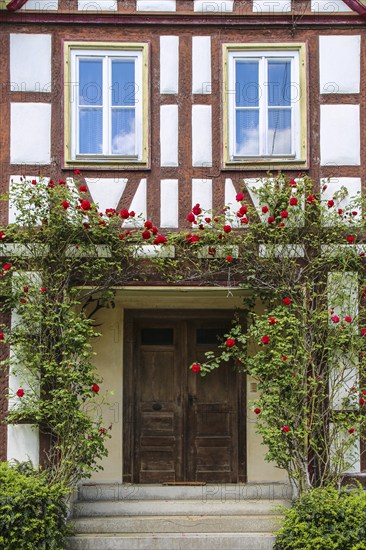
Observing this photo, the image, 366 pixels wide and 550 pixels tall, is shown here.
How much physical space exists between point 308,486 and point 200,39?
469 cm

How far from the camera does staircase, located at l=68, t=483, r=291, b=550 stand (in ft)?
29.2

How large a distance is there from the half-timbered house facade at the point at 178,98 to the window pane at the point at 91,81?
1 centimetres

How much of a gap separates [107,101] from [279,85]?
1.80 m

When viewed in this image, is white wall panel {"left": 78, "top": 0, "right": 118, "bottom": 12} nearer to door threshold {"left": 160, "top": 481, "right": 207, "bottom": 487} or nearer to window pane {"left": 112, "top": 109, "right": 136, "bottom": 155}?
window pane {"left": 112, "top": 109, "right": 136, "bottom": 155}

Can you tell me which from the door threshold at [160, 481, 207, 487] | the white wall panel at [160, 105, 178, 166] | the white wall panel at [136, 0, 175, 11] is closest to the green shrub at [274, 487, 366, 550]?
the door threshold at [160, 481, 207, 487]

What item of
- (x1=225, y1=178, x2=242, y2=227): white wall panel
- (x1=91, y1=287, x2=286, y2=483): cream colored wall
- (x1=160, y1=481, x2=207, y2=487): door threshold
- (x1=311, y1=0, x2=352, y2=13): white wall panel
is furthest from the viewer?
(x1=91, y1=287, x2=286, y2=483): cream colored wall

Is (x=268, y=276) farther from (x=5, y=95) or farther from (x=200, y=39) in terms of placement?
(x=5, y=95)

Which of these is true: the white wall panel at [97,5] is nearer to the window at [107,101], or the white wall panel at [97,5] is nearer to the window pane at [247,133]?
the window at [107,101]

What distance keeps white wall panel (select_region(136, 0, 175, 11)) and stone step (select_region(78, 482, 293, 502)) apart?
511cm

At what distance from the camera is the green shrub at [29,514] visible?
817 centimetres

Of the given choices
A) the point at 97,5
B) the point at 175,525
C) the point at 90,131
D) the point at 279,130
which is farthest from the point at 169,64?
the point at 175,525

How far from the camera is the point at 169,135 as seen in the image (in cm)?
963

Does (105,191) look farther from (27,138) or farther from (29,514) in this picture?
(29,514)

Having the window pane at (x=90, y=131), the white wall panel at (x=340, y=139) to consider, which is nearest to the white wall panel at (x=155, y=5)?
the window pane at (x=90, y=131)
